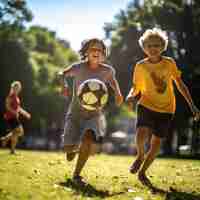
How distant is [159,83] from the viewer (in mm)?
7875

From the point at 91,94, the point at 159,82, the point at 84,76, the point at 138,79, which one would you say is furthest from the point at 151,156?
the point at 84,76

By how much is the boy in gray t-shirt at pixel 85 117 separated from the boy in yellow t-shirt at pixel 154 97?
1.66 feet

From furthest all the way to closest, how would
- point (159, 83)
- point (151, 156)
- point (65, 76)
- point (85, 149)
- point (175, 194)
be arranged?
point (65, 76)
point (159, 83)
point (151, 156)
point (85, 149)
point (175, 194)

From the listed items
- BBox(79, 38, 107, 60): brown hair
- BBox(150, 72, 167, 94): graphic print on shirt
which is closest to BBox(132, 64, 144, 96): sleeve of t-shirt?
BBox(150, 72, 167, 94): graphic print on shirt

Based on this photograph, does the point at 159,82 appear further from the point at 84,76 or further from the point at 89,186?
the point at 89,186

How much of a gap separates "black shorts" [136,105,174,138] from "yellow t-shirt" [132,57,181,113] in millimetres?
74

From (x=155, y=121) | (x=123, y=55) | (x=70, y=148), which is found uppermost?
(x=123, y=55)

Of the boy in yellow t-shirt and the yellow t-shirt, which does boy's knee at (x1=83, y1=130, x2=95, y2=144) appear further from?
the yellow t-shirt

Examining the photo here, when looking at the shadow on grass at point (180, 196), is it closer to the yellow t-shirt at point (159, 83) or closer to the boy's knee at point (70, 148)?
the yellow t-shirt at point (159, 83)

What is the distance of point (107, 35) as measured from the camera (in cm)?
4384

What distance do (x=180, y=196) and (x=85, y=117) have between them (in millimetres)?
1932

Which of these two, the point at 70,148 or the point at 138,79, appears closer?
the point at 70,148

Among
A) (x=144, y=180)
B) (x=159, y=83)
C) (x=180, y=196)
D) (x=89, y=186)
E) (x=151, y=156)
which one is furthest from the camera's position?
(x=159, y=83)

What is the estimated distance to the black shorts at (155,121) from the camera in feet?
25.5
